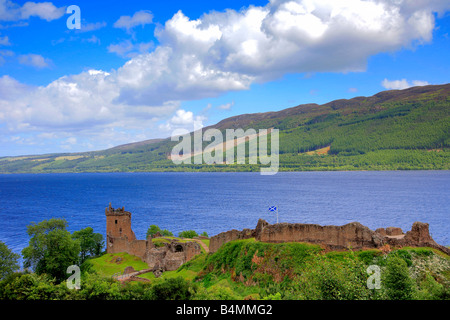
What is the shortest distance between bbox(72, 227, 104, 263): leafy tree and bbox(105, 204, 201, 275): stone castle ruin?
6.31 meters

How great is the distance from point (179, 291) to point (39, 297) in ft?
38.9

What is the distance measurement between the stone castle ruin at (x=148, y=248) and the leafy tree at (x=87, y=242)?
20.7 ft

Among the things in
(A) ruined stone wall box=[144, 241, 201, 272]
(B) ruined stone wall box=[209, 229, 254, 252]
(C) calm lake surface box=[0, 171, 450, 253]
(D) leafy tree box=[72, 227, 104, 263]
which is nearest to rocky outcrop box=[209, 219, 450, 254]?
(B) ruined stone wall box=[209, 229, 254, 252]

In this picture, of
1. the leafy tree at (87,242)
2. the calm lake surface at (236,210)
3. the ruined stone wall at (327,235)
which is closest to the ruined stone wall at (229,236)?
the ruined stone wall at (327,235)

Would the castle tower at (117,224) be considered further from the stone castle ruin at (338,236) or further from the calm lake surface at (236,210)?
the calm lake surface at (236,210)

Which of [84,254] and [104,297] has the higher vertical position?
[104,297]

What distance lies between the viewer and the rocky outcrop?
107 feet

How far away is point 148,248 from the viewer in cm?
6794

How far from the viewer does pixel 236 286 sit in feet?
118

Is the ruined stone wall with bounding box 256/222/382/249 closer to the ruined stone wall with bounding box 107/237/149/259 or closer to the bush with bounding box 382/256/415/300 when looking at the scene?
the bush with bounding box 382/256/415/300

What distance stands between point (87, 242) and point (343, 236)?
6179 centimetres

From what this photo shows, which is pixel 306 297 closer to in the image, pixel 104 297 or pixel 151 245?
pixel 104 297
